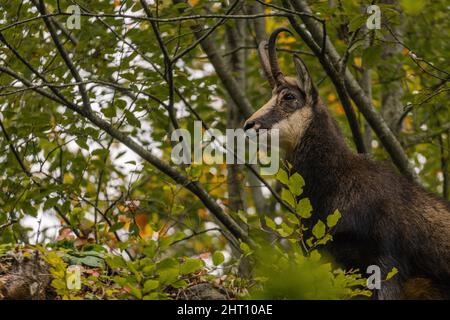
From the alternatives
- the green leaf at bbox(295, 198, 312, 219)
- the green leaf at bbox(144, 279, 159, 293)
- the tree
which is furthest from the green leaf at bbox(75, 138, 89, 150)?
the green leaf at bbox(144, 279, 159, 293)

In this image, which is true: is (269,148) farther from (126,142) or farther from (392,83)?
(392,83)

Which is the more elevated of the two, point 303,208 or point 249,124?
point 249,124

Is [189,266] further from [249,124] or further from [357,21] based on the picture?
[357,21]

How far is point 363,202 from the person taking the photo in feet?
29.0

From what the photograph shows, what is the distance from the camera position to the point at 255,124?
9.47 m

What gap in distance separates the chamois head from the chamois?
0.5 inches

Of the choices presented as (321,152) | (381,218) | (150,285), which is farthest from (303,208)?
(321,152)

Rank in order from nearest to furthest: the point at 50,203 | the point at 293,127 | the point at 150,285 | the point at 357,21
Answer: the point at 150,285 < the point at 357,21 < the point at 293,127 < the point at 50,203

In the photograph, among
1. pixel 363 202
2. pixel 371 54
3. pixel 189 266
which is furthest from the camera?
pixel 371 54

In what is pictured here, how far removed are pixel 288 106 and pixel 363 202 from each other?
5.51 ft

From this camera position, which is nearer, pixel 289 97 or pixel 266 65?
pixel 289 97

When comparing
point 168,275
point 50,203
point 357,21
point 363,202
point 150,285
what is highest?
point 357,21

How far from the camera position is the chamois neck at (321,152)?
9.29m

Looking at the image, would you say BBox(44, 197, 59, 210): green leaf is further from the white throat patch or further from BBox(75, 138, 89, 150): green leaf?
the white throat patch
